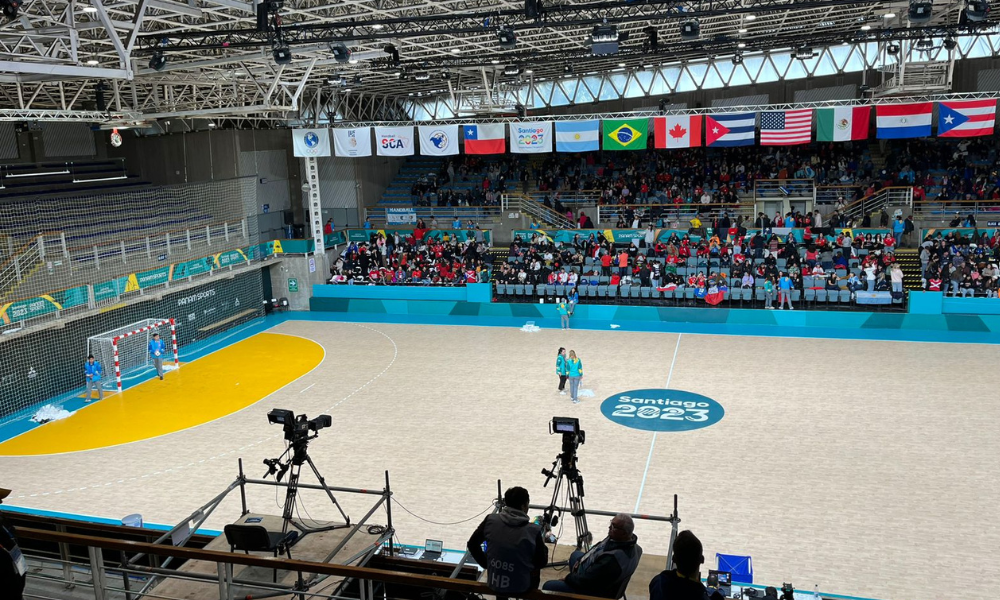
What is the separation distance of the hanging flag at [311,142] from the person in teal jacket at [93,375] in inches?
469

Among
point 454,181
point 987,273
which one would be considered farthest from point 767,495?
point 454,181

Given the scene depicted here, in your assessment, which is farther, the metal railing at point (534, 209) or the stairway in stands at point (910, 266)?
the metal railing at point (534, 209)

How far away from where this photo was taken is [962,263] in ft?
88.8

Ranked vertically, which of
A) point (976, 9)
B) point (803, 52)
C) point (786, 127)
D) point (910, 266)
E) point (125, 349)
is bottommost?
point (125, 349)

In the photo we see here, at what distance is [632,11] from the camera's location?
2122 centimetres

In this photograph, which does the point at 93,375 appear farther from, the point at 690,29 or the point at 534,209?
the point at 534,209

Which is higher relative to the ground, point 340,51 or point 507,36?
point 507,36

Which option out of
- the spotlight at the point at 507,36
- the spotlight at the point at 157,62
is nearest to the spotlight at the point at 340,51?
the spotlight at the point at 507,36

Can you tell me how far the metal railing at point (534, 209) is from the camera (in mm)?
36656

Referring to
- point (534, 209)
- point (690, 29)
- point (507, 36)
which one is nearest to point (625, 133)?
point (534, 209)

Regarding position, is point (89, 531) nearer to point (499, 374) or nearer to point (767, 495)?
point (767, 495)

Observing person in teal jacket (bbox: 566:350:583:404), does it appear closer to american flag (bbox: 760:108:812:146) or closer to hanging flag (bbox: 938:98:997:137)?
american flag (bbox: 760:108:812:146)

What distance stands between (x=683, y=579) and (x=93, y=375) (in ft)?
67.6

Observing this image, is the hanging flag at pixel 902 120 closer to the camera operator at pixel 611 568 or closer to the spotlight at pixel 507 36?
the spotlight at pixel 507 36
